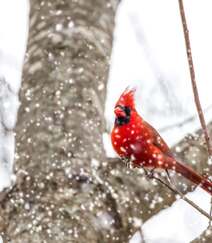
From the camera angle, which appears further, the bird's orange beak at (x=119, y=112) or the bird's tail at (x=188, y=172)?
the bird's orange beak at (x=119, y=112)

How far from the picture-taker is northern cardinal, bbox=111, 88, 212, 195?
218cm

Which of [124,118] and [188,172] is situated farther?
[124,118]

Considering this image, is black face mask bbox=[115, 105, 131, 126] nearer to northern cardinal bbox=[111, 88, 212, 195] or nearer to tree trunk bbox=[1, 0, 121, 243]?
northern cardinal bbox=[111, 88, 212, 195]

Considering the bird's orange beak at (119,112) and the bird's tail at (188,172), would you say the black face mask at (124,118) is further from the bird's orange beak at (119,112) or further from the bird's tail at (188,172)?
the bird's tail at (188,172)

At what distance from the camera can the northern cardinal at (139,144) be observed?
7.14 feet

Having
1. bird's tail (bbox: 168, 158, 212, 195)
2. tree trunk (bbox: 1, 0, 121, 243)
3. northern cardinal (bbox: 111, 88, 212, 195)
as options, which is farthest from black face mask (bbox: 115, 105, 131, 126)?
bird's tail (bbox: 168, 158, 212, 195)

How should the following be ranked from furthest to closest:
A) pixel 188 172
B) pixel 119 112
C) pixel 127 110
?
pixel 127 110, pixel 119 112, pixel 188 172

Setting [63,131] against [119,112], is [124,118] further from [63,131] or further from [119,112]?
[63,131]

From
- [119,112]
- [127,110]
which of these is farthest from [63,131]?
[127,110]

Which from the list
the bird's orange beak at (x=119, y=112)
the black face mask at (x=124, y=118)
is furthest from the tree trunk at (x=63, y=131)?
the black face mask at (x=124, y=118)

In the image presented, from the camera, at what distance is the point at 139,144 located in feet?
8.97

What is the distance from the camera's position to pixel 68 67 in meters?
2.42

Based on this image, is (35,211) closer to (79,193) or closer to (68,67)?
(79,193)

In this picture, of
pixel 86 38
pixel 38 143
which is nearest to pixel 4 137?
pixel 86 38
